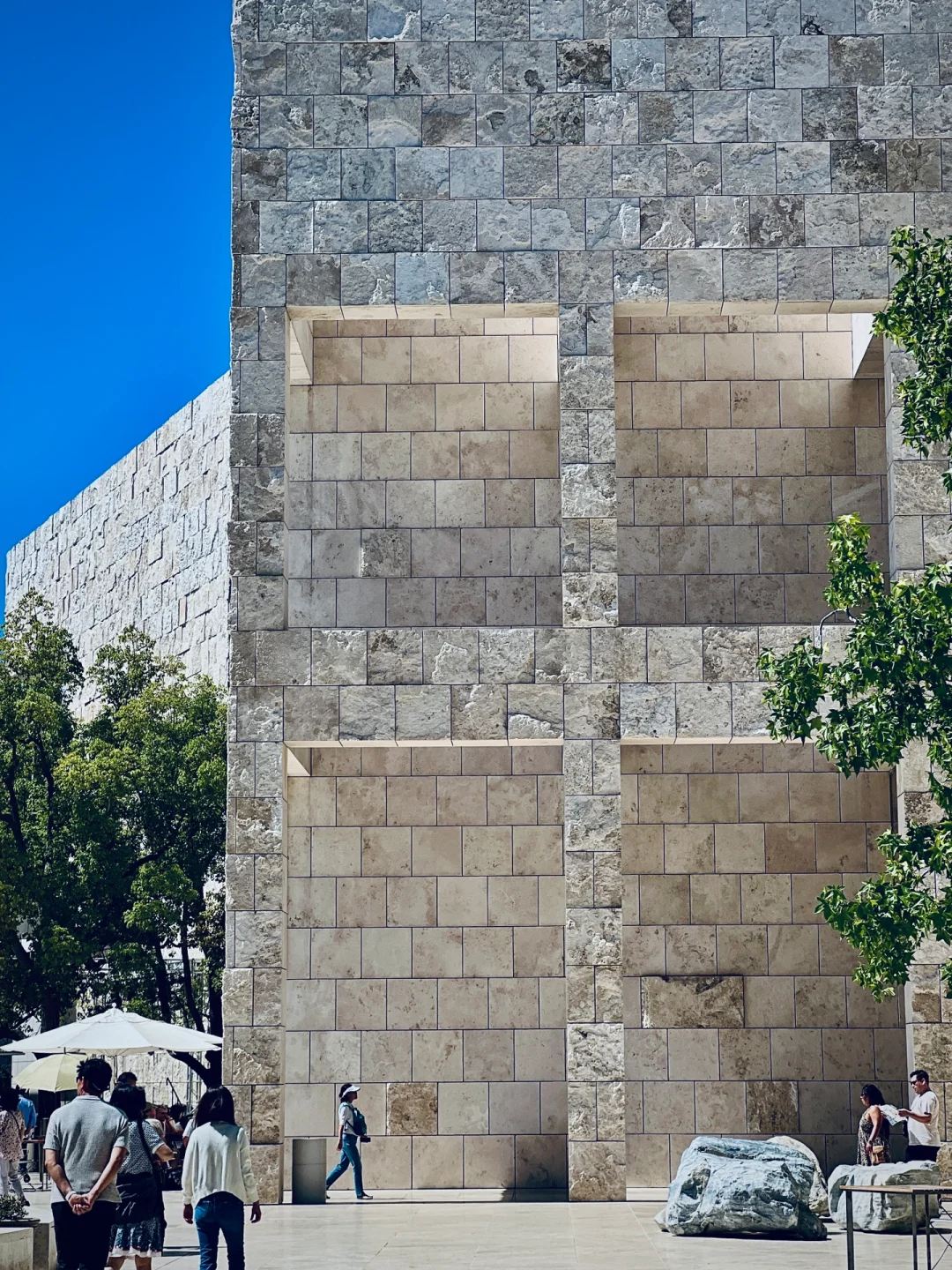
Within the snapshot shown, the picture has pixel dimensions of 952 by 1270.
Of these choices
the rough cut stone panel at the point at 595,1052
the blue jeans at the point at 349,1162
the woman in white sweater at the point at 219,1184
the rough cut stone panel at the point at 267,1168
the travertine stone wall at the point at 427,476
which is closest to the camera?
the woman in white sweater at the point at 219,1184

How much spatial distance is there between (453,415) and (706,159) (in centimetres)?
483

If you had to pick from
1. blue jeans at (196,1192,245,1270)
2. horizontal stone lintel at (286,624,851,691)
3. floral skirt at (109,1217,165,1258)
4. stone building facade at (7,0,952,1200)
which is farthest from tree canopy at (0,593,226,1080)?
blue jeans at (196,1192,245,1270)

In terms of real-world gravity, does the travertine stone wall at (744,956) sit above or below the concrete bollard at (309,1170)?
above

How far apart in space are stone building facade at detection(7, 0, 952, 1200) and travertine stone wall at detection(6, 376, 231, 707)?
16.2 metres

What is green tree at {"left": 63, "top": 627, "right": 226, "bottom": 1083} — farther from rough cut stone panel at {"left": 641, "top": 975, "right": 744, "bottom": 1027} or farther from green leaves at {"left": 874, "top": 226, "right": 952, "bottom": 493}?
green leaves at {"left": 874, "top": 226, "right": 952, "bottom": 493}

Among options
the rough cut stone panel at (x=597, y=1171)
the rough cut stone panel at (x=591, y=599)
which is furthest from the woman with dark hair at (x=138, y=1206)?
the rough cut stone panel at (x=591, y=599)

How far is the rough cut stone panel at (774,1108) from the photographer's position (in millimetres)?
23500

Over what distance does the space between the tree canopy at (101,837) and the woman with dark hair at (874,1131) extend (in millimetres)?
13257

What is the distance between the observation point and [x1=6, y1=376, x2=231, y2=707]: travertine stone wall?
41594mm

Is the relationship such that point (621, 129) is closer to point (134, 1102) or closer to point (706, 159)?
point (706, 159)

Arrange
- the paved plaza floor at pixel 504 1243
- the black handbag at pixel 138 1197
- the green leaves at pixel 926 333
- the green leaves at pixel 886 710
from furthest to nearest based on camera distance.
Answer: the green leaves at pixel 926 333 → the green leaves at pixel 886 710 → the paved plaza floor at pixel 504 1243 → the black handbag at pixel 138 1197

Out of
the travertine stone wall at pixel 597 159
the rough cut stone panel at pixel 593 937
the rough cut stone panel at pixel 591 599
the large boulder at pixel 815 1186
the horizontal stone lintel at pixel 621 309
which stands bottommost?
the large boulder at pixel 815 1186

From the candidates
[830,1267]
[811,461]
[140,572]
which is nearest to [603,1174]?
[830,1267]

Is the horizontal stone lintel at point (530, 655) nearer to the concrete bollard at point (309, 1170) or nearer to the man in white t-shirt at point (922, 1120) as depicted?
the man in white t-shirt at point (922, 1120)
